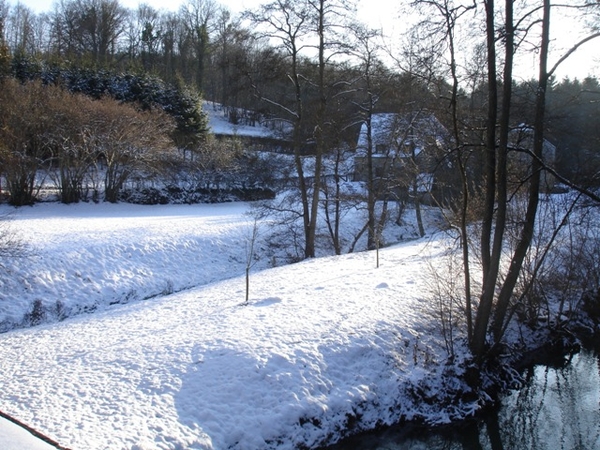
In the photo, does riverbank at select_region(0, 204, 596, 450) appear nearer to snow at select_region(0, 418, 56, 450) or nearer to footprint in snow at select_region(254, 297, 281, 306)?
footprint in snow at select_region(254, 297, 281, 306)

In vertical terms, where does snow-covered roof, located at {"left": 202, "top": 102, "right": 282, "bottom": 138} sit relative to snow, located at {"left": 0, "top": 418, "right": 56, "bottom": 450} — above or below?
above

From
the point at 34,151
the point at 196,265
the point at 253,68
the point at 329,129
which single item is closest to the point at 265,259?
the point at 196,265

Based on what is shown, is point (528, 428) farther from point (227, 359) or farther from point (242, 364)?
point (227, 359)

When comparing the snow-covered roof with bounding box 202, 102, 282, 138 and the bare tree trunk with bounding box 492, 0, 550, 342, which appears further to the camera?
the snow-covered roof with bounding box 202, 102, 282, 138

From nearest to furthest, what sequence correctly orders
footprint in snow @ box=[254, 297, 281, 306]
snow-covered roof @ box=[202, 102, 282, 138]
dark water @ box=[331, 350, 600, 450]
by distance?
dark water @ box=[331, 350, 600, 450], footprint in snow @ box=[254, 297, 281, 306], snow-covered roof @ box=[202, 102, 282, 138]

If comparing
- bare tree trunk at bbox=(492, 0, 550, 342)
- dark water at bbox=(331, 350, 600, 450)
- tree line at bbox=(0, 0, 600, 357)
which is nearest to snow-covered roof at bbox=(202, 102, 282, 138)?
tree line at bbox=(0, 0, 600, 357)

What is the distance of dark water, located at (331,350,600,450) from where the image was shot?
24.0 ft

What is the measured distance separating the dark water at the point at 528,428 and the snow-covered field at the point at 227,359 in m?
0.37

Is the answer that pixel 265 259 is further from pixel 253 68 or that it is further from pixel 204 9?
pixel 204 9

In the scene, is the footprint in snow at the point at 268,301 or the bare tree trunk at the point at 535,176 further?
the footprint in snow at the point at 268,301

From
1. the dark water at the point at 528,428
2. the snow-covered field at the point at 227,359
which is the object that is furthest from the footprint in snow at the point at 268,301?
the dark water at the point at 528,428

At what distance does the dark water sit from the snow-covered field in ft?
1.22

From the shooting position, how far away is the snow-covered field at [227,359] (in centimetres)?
654

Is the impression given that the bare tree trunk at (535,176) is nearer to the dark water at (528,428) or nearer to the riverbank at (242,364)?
the riverbank at (242,364)
